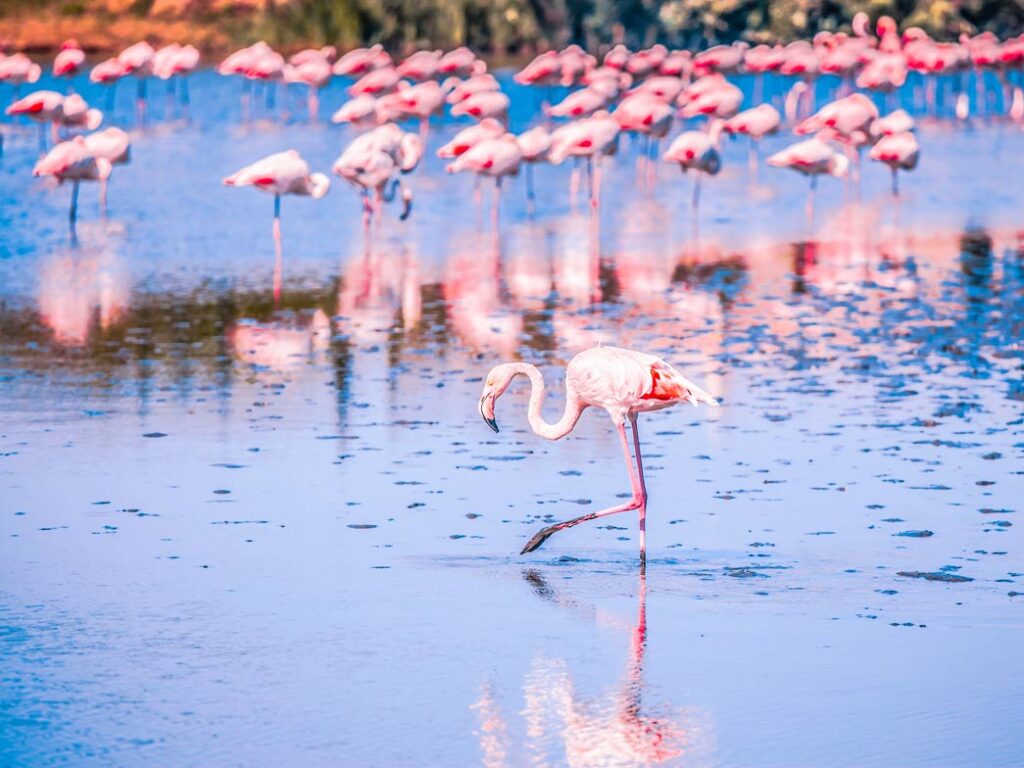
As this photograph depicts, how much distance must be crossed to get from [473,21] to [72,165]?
74.3 ft

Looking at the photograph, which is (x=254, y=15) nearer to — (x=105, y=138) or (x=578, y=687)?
(x=105, y=138)

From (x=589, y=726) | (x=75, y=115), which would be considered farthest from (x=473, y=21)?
(x=589, y=726)

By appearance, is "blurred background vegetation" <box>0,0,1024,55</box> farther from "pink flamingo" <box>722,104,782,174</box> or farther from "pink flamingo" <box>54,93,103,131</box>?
"pink flamingo" <box>722,104,782,174</box>

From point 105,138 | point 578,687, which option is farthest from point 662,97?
point 578,687

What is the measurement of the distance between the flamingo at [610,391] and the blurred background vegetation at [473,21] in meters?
31.2

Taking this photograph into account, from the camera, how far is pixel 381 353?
11.4 metres

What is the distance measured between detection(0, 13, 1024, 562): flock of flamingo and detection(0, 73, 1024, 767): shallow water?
536mm

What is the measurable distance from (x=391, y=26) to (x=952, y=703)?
1360 inches

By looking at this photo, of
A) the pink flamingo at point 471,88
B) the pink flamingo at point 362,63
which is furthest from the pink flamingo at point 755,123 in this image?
the pink flamingo at point 362,63

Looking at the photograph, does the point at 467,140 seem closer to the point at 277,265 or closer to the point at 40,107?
the point at 277,265

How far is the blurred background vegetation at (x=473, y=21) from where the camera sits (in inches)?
1516

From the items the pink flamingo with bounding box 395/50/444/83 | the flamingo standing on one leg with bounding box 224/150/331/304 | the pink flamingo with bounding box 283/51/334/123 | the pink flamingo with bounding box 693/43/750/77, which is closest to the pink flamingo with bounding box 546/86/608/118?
the pink flamingo with bounding box 395/50/444/83

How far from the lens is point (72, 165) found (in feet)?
57.7

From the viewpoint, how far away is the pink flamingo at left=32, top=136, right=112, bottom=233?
17.5 metres
